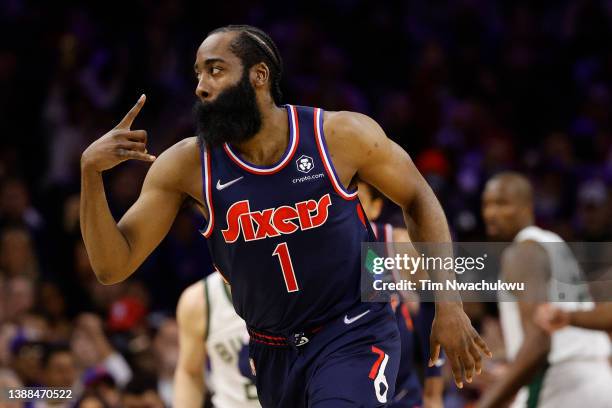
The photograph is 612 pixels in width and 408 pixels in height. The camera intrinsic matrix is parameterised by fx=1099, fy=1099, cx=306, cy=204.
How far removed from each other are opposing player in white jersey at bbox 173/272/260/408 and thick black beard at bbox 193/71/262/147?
1.51 meters

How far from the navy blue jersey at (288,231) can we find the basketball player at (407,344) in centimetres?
124

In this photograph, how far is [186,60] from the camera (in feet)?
38.7

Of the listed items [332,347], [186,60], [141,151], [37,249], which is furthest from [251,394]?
[186,60]

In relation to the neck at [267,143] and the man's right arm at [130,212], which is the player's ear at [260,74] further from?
the man's right arm at [130,212]

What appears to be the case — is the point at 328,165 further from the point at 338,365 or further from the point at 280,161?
the point at 338,365

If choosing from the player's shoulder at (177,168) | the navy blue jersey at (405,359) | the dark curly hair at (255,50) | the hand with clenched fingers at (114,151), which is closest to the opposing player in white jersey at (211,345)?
the navy blue jersey at (405,359)

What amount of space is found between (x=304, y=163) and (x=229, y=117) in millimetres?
365

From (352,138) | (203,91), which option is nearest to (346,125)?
(352,138)

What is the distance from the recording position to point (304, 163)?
4.55m

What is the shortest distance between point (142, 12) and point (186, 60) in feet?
→ 2.59

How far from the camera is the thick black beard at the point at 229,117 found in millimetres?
4562

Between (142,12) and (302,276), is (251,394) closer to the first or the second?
(302,276)

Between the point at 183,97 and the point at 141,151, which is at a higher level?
the point at 183,97

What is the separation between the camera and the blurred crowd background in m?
9.36
